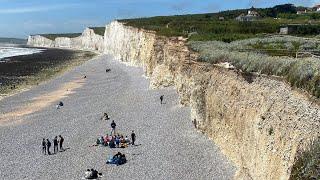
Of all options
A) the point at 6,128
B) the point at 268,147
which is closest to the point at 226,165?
the point at 268,147

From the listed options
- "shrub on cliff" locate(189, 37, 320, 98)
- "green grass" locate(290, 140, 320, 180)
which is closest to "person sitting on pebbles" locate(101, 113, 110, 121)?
"shrub on cliff" locate(189, 37, 320, 98)

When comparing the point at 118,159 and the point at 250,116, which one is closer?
the point at 250,116

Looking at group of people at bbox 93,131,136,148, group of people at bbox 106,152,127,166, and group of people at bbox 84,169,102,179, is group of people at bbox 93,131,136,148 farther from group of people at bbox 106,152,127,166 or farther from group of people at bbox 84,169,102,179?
group of people at bbox 84,169,102,179

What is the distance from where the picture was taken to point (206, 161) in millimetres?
25234

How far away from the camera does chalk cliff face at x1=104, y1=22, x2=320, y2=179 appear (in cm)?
1542

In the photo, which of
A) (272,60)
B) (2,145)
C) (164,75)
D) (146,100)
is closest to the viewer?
(272,60)

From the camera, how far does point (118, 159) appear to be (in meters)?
26.4

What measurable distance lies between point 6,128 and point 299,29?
27690 mm

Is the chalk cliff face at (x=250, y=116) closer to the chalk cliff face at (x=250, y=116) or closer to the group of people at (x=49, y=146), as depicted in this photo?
the chalk cliff face at (x=250, y=116)

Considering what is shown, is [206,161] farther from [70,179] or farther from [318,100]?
[318,100]

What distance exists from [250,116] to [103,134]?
1496 cm

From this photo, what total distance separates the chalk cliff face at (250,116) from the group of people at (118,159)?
17.7 ft

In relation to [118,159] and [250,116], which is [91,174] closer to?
[118,159]

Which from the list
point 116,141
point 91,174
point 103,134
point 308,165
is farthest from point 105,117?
point 308,165
